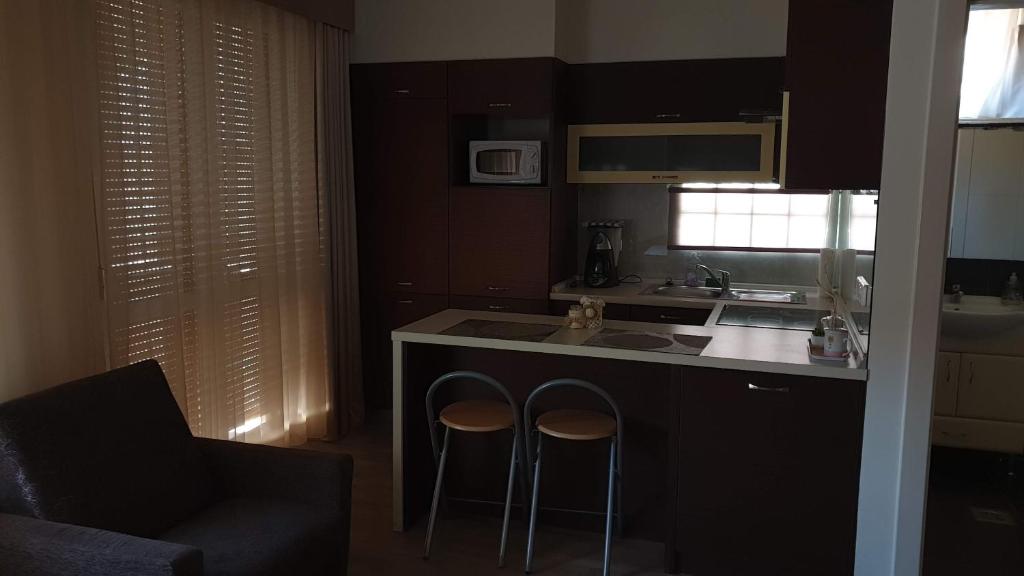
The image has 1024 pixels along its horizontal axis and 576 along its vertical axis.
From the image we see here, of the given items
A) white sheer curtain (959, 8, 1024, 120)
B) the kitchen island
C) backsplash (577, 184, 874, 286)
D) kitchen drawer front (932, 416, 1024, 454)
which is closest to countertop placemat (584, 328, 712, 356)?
the kitchen island

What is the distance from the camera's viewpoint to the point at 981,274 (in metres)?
4.07

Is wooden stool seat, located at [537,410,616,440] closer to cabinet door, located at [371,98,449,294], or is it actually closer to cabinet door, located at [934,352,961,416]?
cabinet door, located at [371,98,449,294]

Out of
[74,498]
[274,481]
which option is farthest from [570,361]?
[74,498]

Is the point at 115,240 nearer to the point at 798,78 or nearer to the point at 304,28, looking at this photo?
the point at 304,28

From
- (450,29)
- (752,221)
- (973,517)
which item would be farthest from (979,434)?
(450,29)

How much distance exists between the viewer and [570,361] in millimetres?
3225

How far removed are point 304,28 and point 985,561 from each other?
4.01 meters

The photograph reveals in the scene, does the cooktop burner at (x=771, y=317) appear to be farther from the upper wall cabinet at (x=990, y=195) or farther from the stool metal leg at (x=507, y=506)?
the stool metal leg at (x=507, y=506)

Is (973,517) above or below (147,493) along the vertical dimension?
below

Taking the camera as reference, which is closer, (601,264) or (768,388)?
(768,388)

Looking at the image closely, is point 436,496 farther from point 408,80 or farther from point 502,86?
point 408,80

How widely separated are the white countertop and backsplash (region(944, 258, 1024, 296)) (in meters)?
1.36

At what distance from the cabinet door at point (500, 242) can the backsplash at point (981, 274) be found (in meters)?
2.11

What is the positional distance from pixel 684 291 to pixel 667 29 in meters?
1.50
